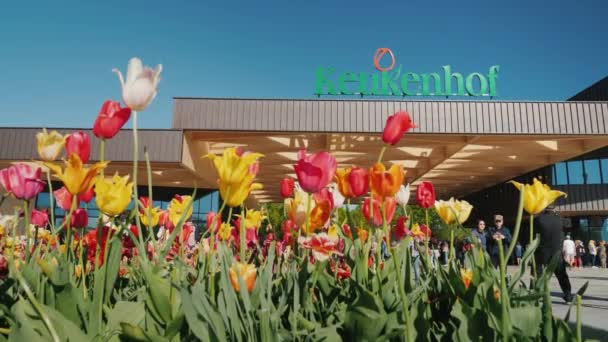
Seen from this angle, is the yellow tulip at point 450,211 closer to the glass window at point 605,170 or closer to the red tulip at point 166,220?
the red tulip at point 166,220

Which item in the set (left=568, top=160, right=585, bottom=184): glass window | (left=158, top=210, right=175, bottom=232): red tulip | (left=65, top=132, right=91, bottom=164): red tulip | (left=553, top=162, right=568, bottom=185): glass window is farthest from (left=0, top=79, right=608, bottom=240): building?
(left=65, top=132, right=91, bottom=164): red tulip

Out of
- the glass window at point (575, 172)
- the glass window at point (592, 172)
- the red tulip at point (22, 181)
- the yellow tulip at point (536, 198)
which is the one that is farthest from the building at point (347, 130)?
the yellow tulip at point (536, 198)

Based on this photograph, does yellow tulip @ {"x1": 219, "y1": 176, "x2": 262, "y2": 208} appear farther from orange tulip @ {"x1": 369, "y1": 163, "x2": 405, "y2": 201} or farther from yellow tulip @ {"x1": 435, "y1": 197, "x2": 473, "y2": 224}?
yellow tulip @ {"x1": 435, "y1": 197, "x2": 473, "y2": 224}

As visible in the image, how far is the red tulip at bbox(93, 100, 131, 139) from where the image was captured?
1.46 meters

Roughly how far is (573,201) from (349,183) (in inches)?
1092

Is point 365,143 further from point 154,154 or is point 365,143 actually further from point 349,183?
point 349,183

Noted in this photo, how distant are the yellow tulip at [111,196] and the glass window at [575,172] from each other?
2954 cm

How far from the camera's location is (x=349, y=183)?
A: 5.68 feet

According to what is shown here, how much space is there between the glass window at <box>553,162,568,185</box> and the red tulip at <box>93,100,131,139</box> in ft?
95.7

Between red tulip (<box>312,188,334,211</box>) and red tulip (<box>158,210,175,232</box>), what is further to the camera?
red tulip (<box>158,210,175,232</box>)

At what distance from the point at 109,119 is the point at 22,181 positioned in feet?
1.43

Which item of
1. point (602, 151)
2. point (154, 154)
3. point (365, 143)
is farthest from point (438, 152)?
point (602, 151)

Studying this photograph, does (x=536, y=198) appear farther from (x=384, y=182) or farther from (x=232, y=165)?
(x=232, y=165)

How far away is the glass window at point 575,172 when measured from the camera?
26.3 meters
